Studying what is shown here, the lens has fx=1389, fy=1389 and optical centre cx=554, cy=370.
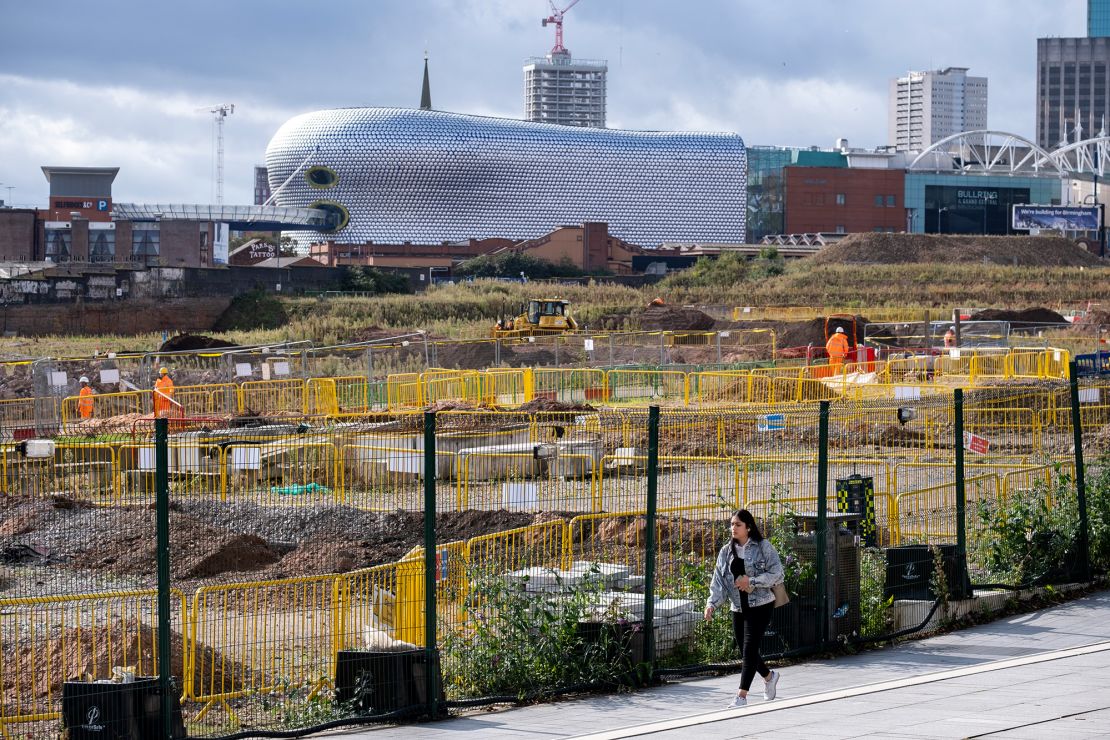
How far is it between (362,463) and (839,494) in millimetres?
7647

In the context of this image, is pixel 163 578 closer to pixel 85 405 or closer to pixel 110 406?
pixel 85 405

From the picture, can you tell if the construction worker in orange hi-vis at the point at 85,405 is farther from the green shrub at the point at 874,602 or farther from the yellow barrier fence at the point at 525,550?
the green shrub at the point at 874,602

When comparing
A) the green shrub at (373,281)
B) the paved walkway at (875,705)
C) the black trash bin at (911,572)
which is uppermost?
the green shrub at (373,281)

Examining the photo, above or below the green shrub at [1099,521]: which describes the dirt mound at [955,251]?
above

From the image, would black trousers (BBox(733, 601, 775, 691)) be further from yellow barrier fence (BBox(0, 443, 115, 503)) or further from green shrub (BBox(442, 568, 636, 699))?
yellow barrier fence (BBox(0, 443, 115, 503))

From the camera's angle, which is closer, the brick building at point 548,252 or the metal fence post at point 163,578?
the metal fence post at point 163,578

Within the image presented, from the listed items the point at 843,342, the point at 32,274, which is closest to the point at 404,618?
the point at 843,342

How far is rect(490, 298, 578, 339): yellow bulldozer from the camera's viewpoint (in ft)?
178

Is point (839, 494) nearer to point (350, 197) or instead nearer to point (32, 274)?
point (32, 274)

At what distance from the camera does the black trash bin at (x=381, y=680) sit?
8.90 meters

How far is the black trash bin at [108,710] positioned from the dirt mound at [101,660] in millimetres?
1248

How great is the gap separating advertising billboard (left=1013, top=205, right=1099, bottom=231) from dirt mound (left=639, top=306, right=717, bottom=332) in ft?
294

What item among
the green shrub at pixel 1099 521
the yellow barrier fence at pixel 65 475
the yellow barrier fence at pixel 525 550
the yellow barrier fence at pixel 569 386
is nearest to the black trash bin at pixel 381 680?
the yellow barrier fence at pixel 525 550

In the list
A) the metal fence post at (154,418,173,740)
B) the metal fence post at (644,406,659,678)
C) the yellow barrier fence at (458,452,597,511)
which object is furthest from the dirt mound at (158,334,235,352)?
the metal fence post at (154,418,173,740)
